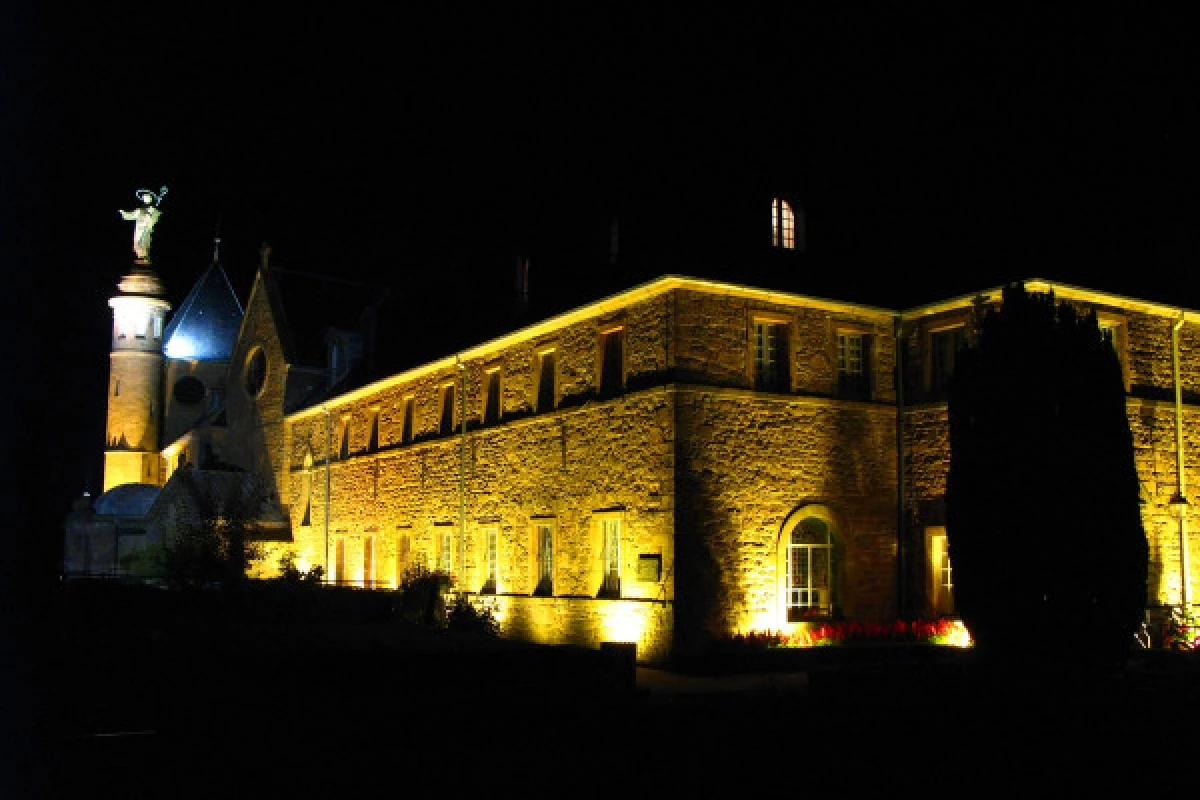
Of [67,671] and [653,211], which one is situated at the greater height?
[653,211]

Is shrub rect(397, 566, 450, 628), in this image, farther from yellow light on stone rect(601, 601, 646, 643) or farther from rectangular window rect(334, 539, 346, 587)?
rectangular window rect(334, 539, 346, 587)

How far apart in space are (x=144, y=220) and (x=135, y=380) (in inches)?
324

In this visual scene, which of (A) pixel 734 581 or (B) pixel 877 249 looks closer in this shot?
(A) pixel 734 581

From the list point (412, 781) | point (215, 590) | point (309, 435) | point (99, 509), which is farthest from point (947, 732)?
point (99, 509)

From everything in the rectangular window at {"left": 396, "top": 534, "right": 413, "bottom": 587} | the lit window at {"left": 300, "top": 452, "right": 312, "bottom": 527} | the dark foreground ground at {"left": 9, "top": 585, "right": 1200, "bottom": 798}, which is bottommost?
the dark foreground ground at {"left": 9, "top": 585, "right": 1200, "bottom": 798}

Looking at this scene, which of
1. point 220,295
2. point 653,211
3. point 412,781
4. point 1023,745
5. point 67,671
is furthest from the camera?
point 220,295

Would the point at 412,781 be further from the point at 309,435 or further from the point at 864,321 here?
the point at 309,435

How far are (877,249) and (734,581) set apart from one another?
853 centimetres

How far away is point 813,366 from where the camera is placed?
2356 cm

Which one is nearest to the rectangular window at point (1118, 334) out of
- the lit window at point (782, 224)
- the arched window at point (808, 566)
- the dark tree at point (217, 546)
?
the lit window at point (782, 224)

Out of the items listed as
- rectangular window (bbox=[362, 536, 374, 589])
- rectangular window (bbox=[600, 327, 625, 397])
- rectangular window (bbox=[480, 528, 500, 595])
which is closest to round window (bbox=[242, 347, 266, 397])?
rectangular window (bbox=[362, 536, 374, 589])

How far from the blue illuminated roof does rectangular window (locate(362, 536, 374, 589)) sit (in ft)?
102

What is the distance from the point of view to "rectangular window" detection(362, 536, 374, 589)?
34969mm

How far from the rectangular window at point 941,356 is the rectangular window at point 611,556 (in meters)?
7.03
